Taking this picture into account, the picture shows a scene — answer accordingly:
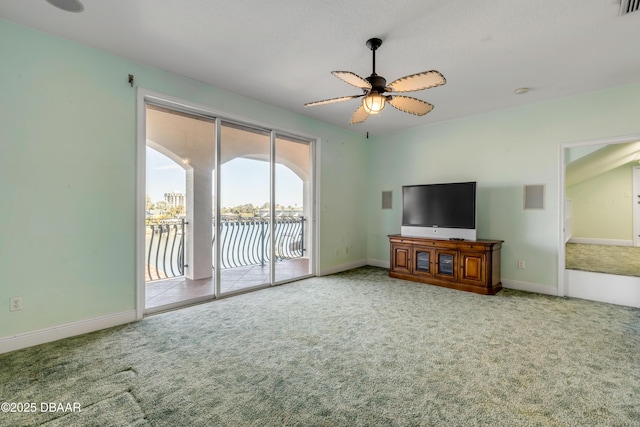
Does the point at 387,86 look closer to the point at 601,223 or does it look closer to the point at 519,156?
the point at 519,156

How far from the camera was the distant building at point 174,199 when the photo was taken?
3744 millimetres

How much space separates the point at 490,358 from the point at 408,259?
2613 millimetres

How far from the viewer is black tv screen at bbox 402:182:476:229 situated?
442cm

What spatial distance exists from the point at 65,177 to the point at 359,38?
301cm

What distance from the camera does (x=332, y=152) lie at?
17.9ft

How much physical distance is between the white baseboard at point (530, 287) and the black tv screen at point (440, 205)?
107 centimetres

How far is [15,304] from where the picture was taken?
8.20 feet

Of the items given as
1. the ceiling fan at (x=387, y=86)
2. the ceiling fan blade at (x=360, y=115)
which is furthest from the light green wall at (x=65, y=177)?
the ceiling fan at (x=387, y=86)

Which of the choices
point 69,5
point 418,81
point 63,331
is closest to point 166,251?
point 63,331

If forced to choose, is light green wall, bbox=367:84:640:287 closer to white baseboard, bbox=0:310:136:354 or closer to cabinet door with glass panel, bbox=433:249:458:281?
cabinet door with glass panel, bbox=433:249:458:281

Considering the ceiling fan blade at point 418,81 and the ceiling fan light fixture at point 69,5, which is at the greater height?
the ceiling fan light fixture at point 69,5

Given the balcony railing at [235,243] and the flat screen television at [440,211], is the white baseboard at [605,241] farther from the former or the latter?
the balcony railing at [235,243]

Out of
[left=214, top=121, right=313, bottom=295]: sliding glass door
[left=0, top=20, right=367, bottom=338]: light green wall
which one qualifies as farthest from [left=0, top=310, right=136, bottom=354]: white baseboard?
[left=214, top=121, right=313, bottom=295]: sliding glass door

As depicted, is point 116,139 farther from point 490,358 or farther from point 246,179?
point 490,358
